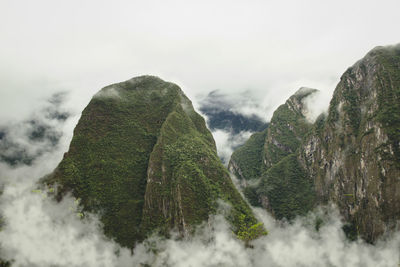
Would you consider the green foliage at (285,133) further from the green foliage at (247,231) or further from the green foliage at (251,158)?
the green foliage at (247,231)

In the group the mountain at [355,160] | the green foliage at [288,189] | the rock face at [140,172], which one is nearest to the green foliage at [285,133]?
the mountain at [355,160]

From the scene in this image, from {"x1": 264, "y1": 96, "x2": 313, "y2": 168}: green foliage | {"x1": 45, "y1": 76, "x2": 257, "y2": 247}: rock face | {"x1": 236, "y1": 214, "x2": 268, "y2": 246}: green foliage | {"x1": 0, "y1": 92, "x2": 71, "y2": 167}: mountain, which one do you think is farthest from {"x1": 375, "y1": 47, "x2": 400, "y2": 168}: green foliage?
{"x1": 0, "y1": 92, "x2": 71, "y2": 167}: mountain

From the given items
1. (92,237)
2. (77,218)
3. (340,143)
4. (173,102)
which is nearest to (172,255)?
(92,237)

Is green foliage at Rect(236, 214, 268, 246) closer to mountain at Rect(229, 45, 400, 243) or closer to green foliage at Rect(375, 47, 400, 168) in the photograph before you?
mountain at Rect(229, 45, 400, 243)

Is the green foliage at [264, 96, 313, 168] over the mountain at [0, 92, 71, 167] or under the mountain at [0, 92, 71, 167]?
under

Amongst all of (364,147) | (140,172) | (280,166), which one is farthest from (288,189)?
(140,172)

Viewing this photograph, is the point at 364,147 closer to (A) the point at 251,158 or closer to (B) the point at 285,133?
(B) the point at 285,133

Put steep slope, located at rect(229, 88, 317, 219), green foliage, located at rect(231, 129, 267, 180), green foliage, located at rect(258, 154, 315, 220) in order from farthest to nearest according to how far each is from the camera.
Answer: green foliage, located at rect(231, 129, 267, 180), steep slope, located at rect(229, 88, 317, 219), green foliage, located at rect(258, 154, 315, 220)

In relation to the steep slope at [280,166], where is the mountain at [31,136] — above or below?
above
